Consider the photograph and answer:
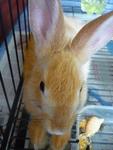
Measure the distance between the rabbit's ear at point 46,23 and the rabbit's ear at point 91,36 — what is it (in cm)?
5

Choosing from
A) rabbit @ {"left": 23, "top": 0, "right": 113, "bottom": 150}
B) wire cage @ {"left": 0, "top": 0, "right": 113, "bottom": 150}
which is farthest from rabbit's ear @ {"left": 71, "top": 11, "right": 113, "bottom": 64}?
wire cage @ {"left": 0, "top": 0, "right": 113, "bottom": 150}

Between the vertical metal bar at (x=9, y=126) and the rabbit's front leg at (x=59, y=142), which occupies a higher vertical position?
the vertical metal bar at (x=9, y=126)

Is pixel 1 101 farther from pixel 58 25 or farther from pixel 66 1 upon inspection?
pixel 66 1

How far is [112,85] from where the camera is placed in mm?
1135

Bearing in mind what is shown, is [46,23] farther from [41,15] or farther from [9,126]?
[9,126]

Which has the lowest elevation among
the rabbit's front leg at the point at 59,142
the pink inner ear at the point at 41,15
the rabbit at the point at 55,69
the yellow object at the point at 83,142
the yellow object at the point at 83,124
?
the yellow object at the point at 83,142

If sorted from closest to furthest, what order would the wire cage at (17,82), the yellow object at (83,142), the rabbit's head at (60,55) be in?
the rabbit's head at (60,55) < the wire cage at (17,82) < the yellow object at (83,142)

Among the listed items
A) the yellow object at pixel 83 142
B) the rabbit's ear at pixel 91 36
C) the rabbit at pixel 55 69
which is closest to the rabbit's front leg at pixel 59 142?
the rabbit at pixel 55 69

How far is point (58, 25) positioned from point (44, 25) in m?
0.04

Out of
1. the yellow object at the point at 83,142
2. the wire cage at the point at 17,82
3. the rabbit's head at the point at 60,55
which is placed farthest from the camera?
the yellow object at the point at 83,142

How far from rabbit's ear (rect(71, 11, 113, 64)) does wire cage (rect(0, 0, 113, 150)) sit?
17 cm

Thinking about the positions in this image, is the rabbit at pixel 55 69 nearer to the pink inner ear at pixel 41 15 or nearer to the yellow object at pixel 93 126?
the pink inner ear at pixel 41 15

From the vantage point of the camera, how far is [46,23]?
2.50ft

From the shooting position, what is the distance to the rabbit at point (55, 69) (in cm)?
66
